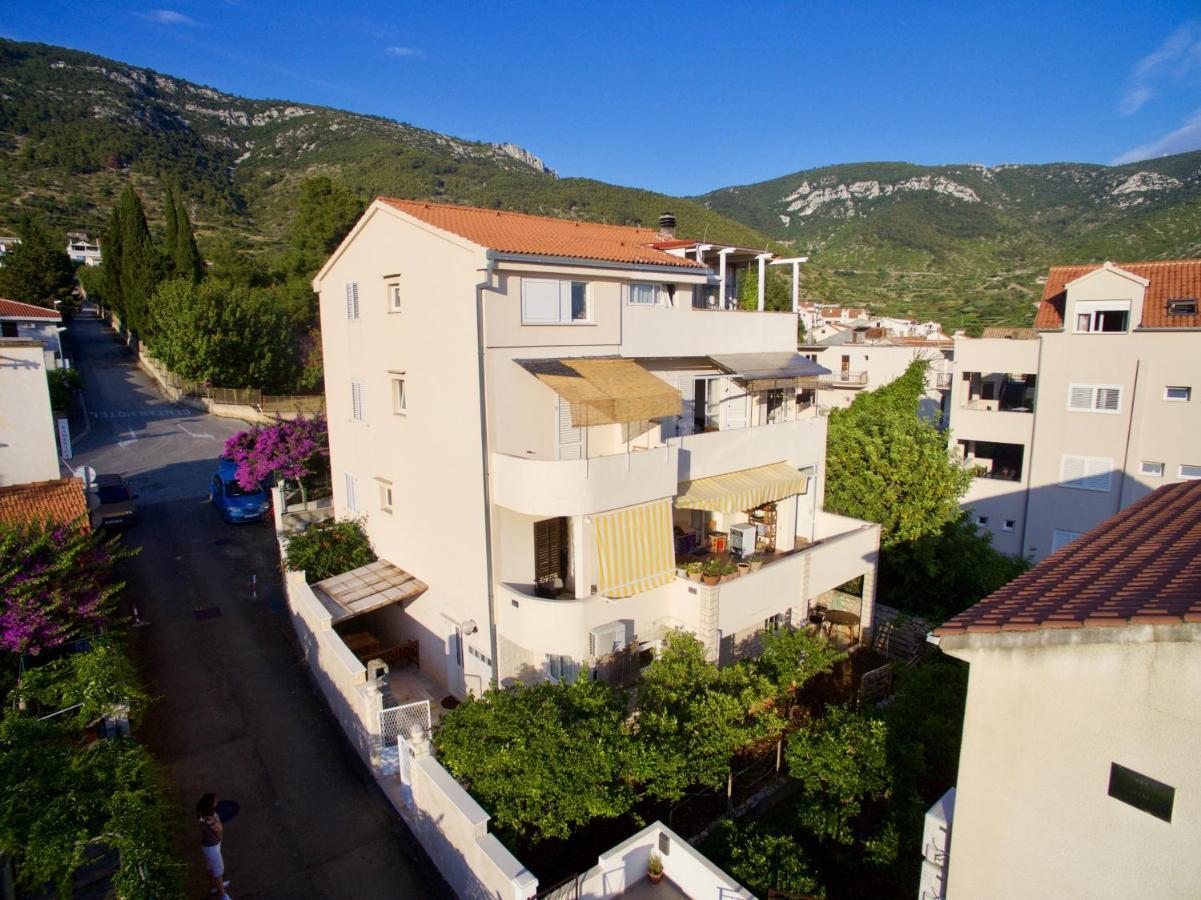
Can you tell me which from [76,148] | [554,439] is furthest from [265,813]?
[76,148]

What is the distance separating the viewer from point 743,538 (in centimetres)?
2239

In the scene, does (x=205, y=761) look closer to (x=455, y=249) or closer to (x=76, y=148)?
(x=455, y=249)

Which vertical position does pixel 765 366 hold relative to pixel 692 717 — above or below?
above

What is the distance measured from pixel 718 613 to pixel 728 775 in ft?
14.4

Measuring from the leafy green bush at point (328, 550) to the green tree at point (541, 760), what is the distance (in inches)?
413

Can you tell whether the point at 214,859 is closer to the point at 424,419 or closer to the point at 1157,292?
the point at 424,419

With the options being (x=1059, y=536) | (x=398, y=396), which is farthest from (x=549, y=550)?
(x=1059, y=536)

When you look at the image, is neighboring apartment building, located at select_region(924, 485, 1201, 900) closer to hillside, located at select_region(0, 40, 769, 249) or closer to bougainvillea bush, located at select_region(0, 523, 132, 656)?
bougainvillea bush, located at select_region(0, 523, 132, 656)

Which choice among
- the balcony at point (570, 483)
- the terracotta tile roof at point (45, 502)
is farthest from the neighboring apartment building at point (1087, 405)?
the terracotta tile roof at point (45, 502)

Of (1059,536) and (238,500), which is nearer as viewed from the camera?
(238,500)

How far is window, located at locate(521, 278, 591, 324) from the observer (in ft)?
58.0

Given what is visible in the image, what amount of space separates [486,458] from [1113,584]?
1289 cm

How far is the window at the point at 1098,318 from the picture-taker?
30.5 metres

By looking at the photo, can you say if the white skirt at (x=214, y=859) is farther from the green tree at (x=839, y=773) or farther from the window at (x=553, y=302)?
the window at (x=553, y=302)
